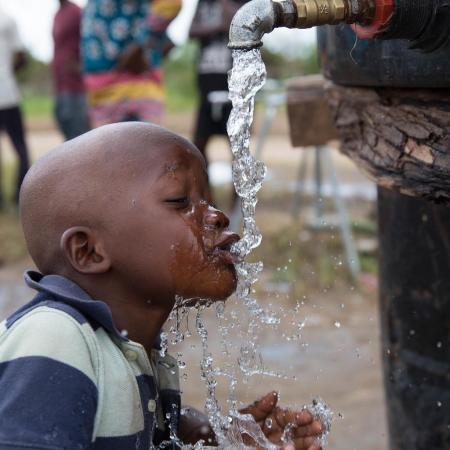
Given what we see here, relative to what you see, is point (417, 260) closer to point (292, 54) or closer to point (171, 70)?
point (292, 54)

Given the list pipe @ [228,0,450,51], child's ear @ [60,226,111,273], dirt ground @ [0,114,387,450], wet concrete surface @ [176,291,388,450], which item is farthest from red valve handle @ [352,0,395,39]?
wet concrete surface @ [176,291,388,450]

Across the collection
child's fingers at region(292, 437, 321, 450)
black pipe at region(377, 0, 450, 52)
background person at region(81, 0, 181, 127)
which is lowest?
child's fingers at region(292, 437, 321, 450)

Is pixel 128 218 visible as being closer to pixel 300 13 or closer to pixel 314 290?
pixel 300 13

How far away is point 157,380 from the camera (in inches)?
66.2

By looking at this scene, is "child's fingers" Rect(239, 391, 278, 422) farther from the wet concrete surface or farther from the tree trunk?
the wet concrete surface

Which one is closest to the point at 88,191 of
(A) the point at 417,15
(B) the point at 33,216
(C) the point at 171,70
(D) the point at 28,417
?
(B) the point at 33,216

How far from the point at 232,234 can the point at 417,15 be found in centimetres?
49

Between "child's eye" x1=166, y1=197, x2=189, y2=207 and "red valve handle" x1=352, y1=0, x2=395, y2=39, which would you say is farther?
"child's eye" x1=166, y1=197, x2=189, y2=207

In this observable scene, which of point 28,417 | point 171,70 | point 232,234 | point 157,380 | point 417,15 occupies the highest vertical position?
point 417,15

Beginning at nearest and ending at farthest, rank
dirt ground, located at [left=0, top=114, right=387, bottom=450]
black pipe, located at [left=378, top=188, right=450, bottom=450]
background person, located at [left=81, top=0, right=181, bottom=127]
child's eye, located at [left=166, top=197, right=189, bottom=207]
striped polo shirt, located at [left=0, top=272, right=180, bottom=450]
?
1. striped polo shirt, located at [left=0, top=272, right=180, bottom=450]
2. child's eye, located at [left=166, top=197, right=189, bottom=207]
3. black pipe, located at [left=378, top=188, right=450, bottom=450]
4. dirt ground, located at [left=0, top=114, right=387, bottom=450]
5. background person, located at [left=81, top=0, right=181, bottom=127]

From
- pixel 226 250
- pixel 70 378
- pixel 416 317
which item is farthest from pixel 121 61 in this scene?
pixel 70 378

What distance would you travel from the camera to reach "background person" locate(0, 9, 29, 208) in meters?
6.49

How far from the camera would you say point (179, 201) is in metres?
1.52

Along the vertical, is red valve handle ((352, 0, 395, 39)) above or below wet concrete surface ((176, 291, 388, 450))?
above
